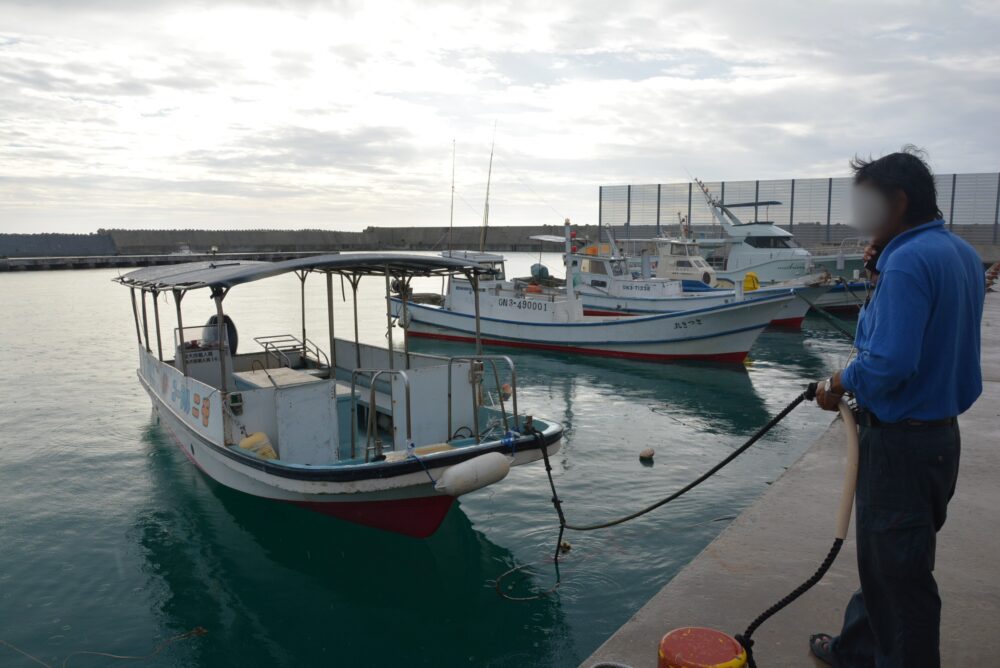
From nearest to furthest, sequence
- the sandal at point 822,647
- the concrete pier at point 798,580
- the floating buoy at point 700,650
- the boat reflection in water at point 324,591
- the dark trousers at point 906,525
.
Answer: the dark trousers at point 906,525 < the floating buoy at point 700,650 < the sandal at point 822,647 < the concrete pier at point 798,580 < the boat reflection in water at point 324,591

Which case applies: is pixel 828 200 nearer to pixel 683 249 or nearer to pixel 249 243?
pixel 683 249

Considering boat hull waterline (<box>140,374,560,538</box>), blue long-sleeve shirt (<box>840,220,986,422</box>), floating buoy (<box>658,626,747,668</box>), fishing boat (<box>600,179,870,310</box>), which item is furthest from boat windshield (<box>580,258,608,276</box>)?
blue long-sleeve shirt (<box>840,220,986,422</box>)

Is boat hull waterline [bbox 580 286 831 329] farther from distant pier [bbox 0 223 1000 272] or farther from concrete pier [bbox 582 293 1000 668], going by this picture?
distant pier [bbox 0 223 1000 272]

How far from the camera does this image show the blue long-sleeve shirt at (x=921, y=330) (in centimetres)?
279

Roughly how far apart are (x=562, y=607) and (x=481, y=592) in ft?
3.04

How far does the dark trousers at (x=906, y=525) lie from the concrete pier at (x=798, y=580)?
841 millimetres

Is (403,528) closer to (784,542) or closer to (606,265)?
(784,542)

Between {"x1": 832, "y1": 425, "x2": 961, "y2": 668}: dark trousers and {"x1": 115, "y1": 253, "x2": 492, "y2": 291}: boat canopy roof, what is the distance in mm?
5951

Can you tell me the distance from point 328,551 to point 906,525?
662 centimetres

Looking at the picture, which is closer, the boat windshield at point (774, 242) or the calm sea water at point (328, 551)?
the calm sea water at point (328, 551)

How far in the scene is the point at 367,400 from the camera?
398 inches

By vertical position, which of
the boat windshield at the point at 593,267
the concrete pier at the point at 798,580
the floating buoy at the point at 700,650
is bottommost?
the concrete pier at the point at 798,580

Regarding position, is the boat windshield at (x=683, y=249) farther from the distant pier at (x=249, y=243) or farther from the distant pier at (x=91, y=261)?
the distant pier at (x=91, y=261)

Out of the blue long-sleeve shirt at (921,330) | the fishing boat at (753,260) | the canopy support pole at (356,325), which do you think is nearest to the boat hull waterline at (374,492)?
the canopy support pole at (356,325)
